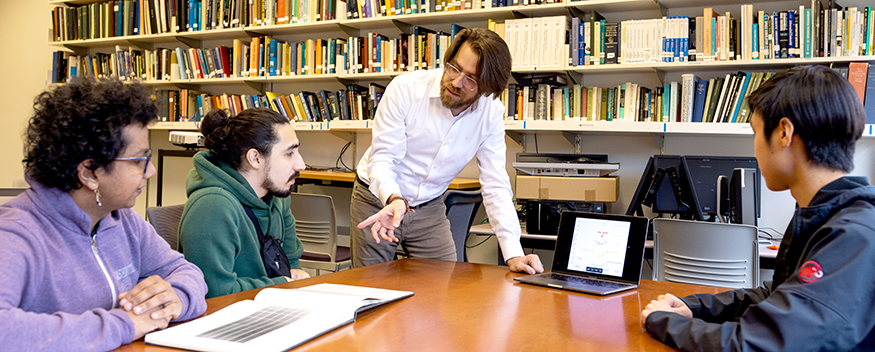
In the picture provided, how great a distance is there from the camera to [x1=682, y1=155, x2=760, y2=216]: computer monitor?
2.98 metres

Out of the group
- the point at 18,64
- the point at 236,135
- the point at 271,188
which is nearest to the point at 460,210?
the point at 271,188

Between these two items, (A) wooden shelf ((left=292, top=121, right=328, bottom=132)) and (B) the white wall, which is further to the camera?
(B) the white wall

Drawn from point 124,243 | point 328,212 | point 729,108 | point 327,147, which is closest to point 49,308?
point 124,243

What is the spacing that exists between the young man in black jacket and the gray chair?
223cm

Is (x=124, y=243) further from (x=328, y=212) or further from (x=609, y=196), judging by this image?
(x=609, y=196)

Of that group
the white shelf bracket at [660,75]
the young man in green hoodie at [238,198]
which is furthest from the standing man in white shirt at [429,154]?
the white shelf bracket at [660,75]

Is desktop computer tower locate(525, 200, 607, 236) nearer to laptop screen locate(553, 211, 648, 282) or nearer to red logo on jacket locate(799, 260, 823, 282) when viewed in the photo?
laptop screen locate(553, 211, 648, 282)

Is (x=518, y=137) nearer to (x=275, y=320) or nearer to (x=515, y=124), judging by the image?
(x=515, y=124)

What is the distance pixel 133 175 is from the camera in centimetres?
103

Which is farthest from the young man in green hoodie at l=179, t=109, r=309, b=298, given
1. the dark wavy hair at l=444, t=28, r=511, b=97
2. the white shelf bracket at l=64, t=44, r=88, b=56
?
the white shelf bracket at l=64, t=44, r=88, b=56

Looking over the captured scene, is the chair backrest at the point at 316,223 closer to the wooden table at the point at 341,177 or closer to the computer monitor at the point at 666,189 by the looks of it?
the wooden table at the point at 341,177

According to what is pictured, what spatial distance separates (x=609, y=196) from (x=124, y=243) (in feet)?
7.88

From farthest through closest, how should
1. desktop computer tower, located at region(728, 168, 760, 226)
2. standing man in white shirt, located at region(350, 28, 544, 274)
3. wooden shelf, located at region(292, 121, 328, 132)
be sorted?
wooden shelf, located at region(292, 121, 328, 132) < desktop computer tower, located at region(728, 168, 760, 226) < standing man in white shirt, located at region(350, 28, 544, 274)

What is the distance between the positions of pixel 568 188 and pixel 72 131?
8.10ft
